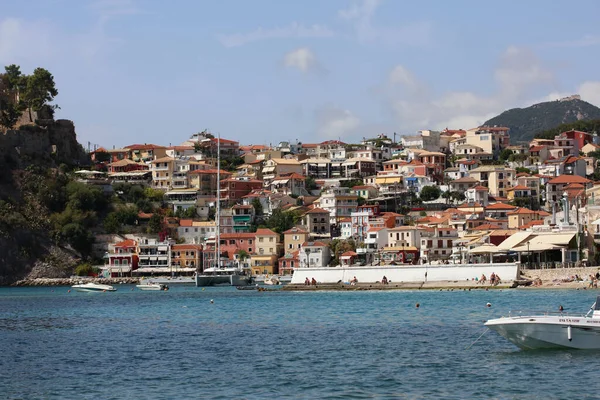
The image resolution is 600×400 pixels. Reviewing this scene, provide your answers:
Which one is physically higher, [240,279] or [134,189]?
[134,189]

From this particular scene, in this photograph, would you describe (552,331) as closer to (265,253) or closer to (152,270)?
(265,253)

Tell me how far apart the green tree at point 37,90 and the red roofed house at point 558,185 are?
68.5 metres

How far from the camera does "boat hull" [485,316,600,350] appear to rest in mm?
29422

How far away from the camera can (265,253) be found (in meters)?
115

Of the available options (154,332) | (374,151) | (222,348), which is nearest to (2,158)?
(374,151)

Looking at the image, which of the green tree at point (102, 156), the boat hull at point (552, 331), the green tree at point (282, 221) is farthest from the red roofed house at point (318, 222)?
the boat hull at point (552, 331)

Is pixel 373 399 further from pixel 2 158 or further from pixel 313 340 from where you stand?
pixel 2 158

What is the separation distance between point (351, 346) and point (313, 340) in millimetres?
2810

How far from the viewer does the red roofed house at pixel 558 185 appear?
120000 mm

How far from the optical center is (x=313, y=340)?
37.2 m

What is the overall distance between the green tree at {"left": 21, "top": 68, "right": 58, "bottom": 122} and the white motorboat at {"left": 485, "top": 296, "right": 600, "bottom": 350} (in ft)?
379

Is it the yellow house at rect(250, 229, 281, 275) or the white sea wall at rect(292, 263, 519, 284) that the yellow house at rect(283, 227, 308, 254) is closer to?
the yellow house at rect(250, 229, 281, 275)

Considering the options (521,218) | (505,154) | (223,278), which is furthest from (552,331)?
(505,154)

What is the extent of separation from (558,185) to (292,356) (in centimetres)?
9405
